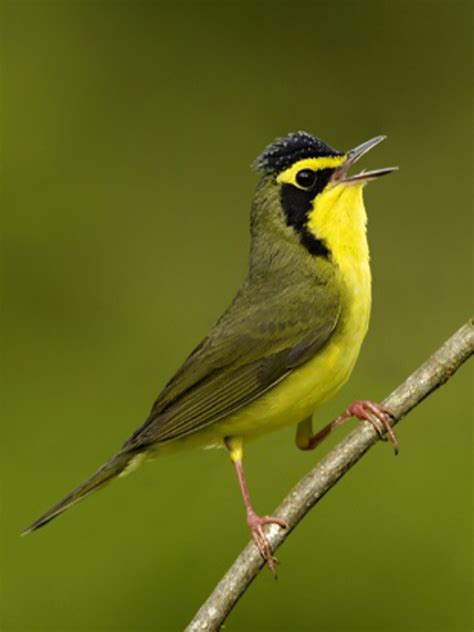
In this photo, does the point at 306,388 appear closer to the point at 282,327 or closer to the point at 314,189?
the point at 282,327

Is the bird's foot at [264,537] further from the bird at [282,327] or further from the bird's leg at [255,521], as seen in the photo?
the bird at [282,327]

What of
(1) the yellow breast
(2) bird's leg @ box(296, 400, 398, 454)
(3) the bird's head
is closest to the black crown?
(3) the bird's head

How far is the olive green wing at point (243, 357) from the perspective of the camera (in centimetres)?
436

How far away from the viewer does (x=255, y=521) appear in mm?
4215

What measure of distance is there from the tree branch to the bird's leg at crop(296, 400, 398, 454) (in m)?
0.09

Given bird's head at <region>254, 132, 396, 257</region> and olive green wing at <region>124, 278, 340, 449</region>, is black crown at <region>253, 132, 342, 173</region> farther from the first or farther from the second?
olive green wing at <region>124, 278, 340, 449</region>

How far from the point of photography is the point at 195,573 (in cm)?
521

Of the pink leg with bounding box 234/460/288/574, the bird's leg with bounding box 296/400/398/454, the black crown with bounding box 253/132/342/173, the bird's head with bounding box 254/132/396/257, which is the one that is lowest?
the pink leg with bounding box 234/460/288/574

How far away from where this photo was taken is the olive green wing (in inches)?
172

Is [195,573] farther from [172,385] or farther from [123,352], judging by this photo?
A: [123,352]

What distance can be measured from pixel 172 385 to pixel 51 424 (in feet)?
5.70

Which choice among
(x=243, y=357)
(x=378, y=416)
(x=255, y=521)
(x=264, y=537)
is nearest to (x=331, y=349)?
(x=243, y=357)

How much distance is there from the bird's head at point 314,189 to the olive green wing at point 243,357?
20 centimetres

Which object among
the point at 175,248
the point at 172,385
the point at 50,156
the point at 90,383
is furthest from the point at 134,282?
the point at 172,385
